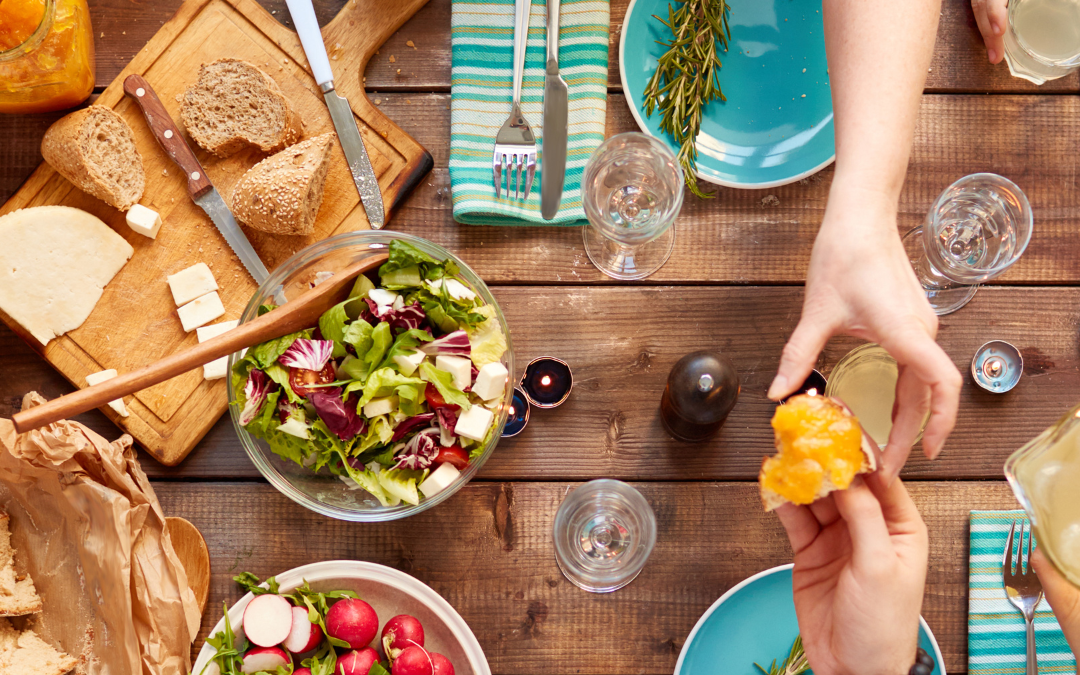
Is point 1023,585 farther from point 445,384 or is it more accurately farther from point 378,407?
point 378,407

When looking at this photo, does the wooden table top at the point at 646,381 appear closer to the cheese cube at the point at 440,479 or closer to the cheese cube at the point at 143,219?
the cheese cube at the point at 440,479

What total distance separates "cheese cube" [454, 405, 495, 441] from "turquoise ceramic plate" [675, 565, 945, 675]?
71 centimetres

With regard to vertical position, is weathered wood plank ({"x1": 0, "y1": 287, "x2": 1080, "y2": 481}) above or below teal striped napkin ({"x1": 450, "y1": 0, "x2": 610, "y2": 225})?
below

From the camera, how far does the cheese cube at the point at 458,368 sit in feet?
5.01

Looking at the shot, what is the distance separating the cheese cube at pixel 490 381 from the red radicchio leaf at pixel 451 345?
6cm

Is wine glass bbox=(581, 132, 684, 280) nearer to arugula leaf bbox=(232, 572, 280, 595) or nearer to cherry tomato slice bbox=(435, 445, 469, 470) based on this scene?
cherry tomato slice bbox=(435, 445, 469, 470)

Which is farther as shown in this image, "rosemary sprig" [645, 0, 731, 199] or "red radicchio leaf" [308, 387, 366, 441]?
"rosemary sprig" [645, 0, 731, 199]

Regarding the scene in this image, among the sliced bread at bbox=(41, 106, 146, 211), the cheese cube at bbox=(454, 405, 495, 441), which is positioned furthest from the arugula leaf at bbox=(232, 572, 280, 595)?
the sliced bread at bbox=(41, 106, 146, 211)

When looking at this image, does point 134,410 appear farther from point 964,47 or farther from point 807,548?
point 964,47

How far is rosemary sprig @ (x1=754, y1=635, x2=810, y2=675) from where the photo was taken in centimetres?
162

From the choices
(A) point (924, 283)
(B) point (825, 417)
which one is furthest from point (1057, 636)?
(B) point (825, 417)

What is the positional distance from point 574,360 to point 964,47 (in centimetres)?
128

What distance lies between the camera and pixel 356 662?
161 centimetres

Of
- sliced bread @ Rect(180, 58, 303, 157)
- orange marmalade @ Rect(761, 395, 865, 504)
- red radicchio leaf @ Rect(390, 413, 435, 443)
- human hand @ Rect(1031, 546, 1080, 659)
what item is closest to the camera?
orange marmalade @ Rect(761, 395, 865, 504)
